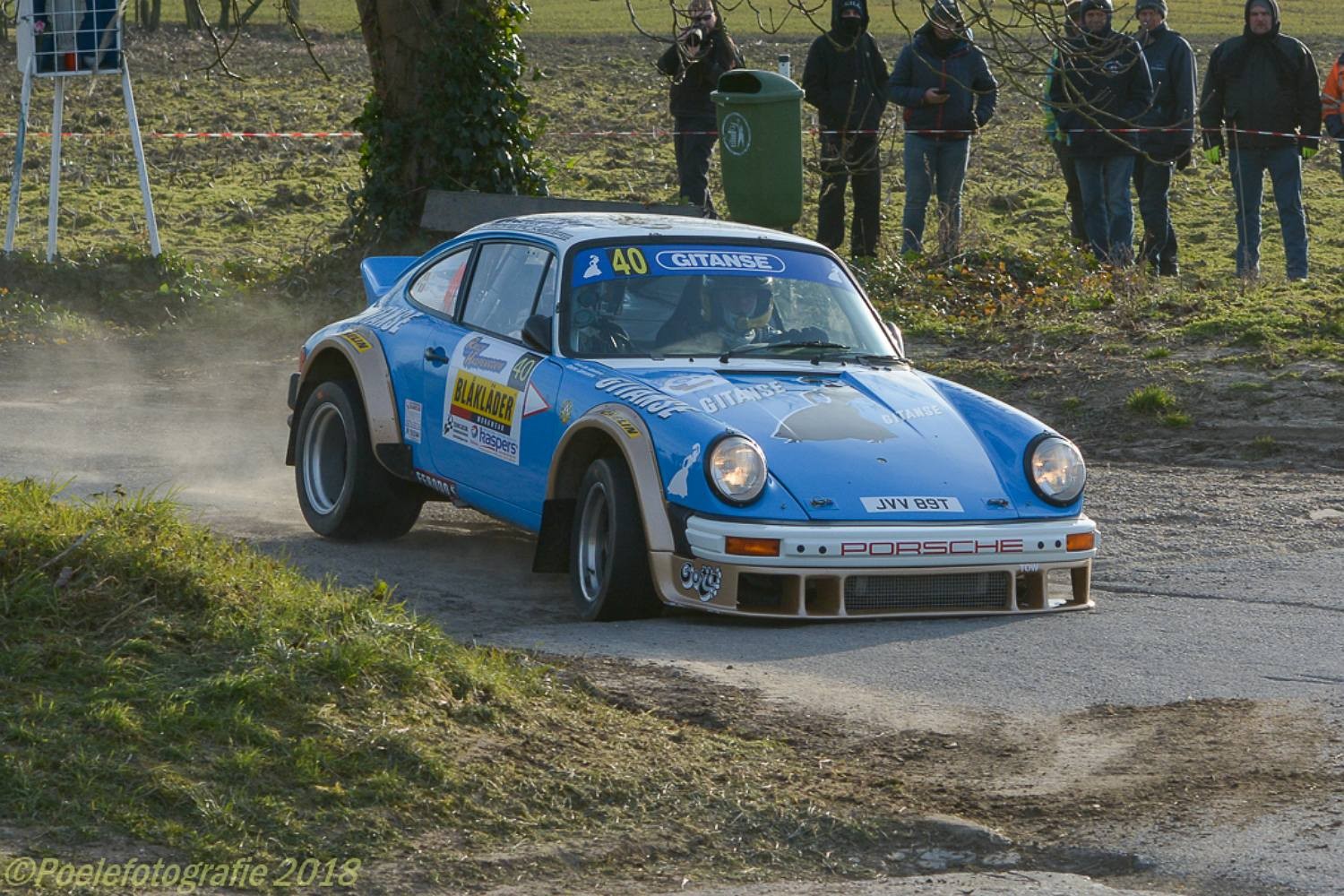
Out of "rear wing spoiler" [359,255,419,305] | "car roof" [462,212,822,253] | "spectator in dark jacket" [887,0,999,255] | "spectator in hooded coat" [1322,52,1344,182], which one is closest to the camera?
"car roof" [462,212,822,253]

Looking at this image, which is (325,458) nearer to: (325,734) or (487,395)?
(487,395)

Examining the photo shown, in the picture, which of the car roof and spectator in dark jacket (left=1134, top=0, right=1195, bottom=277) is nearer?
the car roof

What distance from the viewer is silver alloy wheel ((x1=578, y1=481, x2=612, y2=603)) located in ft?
24.8

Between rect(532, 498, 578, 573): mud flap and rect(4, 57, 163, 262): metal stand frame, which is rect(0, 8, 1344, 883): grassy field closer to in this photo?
rect(532, 498, 578, 573): mud flap

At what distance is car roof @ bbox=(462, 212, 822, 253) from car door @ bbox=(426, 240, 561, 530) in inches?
3.9

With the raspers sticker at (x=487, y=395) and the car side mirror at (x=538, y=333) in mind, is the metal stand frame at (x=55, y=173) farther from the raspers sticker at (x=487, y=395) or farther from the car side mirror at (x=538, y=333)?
the car side mirror at (x=538, y=333)

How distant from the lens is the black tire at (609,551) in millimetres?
7316

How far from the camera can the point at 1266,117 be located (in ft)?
50.3

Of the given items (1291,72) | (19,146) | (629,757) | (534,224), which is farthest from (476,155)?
(629,757)

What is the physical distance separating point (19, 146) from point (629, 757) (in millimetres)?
12767

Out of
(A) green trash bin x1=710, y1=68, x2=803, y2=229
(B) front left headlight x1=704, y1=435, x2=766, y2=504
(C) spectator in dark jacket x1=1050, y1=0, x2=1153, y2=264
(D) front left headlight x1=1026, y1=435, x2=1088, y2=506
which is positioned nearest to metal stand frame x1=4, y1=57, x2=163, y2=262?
(A) green trash bin x1=710, y1=68, x2=803, y2=229

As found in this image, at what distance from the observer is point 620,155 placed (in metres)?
23.9

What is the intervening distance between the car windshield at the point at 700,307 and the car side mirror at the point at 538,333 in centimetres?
6

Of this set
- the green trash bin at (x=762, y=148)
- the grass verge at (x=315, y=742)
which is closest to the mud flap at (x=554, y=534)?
the grass verge at (x=315, y=742)
